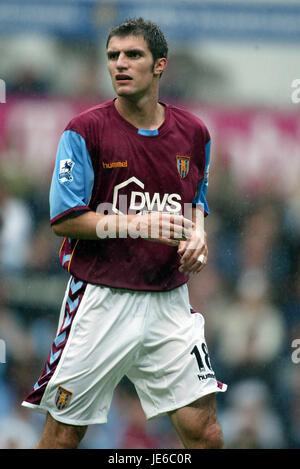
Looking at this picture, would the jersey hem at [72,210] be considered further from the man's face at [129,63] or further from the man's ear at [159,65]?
the man's ear at [159,65]

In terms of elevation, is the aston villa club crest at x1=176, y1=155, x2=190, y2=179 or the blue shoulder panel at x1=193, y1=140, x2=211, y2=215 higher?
the aston villa club crest at x1=176, y1=155, x2=190, y2=179

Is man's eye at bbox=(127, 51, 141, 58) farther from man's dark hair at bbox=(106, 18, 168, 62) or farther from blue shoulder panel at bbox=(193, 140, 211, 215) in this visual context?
blue shoulder panel at bbox=(193, 140, 211, 215)

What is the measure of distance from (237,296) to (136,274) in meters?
2.36

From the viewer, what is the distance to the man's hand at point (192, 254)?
10.7ft

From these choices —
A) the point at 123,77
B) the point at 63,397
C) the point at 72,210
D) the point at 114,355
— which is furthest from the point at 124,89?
the point at 63,397

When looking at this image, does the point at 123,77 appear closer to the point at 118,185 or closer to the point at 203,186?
the point at 118,185

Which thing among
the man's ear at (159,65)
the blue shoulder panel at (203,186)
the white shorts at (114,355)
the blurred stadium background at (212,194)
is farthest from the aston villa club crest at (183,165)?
the blurred stadium background at (212,194)

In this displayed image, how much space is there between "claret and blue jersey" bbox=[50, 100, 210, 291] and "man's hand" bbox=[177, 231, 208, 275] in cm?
18

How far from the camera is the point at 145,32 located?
344 centimetres

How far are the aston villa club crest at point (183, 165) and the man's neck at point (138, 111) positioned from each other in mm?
168

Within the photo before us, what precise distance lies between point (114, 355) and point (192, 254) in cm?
52

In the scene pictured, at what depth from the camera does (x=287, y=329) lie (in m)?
5.60

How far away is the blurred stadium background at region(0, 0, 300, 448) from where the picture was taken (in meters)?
5.50

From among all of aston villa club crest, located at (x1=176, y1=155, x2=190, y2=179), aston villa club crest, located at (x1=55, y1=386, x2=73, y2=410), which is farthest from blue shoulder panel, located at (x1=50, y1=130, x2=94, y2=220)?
aston villa club crest, located at (x1=55, y1=386, x2=73, y2=410)
